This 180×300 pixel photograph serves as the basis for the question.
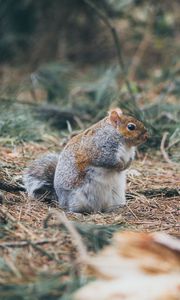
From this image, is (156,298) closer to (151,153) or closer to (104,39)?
(151,153)

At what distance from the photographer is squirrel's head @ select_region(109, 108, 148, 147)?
12.3 feet

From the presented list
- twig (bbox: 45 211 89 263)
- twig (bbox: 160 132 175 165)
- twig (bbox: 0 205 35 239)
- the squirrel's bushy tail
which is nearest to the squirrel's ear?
the squirrel's bushy tail

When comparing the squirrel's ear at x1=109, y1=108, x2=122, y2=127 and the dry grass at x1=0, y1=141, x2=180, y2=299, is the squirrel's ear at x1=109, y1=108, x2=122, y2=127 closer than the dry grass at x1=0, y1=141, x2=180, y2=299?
No

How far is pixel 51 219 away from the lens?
341 centimetres

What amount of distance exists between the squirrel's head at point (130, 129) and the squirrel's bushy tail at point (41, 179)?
50cm

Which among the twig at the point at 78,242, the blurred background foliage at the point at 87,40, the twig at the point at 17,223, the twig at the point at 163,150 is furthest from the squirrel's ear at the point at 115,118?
the blurred background foliage at the point at 87,40

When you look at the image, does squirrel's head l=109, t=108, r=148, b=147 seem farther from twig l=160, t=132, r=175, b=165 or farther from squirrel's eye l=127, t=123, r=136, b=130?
twig l=160, t=132, r=175, b=165

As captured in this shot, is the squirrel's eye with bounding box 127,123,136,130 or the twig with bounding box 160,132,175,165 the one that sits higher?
the squirrel's eye with bounding box 127,123,136,130

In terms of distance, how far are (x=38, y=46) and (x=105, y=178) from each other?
558 cm

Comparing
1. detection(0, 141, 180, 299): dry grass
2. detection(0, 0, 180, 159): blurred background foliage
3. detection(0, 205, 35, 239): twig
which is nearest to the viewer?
detection(0, 141, 180, 299): dry grass

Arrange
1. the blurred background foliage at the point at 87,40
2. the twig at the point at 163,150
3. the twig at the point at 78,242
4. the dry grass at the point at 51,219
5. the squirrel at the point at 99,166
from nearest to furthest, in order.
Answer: the twig at the point at 78,242, the dry grass at the point at 51,219, the squirrel at the point at 99,166, the twig at the point at 163,150, the blurred background foliage at the point at 87,40

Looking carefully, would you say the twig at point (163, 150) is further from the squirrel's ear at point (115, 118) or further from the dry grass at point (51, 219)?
the squirrel's ear at point (115, 118)

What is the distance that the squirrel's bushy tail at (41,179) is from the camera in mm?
3865

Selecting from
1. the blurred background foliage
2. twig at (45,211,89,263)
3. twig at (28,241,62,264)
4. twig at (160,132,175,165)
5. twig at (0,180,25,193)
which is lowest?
twig at (28,241,62,264)
